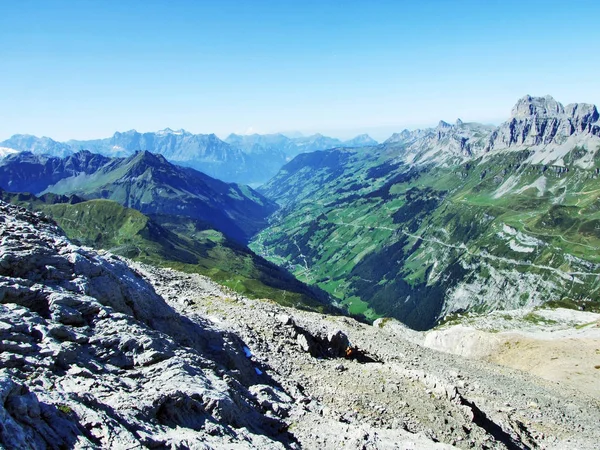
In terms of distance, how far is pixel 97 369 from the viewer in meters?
22.0

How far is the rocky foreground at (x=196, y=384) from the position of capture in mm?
18078

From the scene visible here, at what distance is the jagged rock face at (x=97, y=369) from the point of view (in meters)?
16.1

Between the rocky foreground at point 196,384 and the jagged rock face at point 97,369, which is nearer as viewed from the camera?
the jagged rock face at point 97,369

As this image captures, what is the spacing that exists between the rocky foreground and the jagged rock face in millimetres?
78

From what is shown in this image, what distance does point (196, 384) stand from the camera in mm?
23312

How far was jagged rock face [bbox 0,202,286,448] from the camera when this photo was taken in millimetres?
16078

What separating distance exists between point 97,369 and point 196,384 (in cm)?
538

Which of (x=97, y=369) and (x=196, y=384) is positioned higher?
(x=97, y=369)

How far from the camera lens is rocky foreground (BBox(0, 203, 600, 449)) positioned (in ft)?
59.3

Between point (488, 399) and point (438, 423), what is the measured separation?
1507 centimetres

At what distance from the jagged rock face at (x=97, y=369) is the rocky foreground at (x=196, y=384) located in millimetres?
78

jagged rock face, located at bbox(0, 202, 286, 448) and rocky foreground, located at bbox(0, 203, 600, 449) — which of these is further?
rocky foreground, located at bbox(0, 203, 600, 449)

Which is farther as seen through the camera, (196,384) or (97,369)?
(196,384)

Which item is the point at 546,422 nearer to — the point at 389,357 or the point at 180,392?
the point at 389,357
